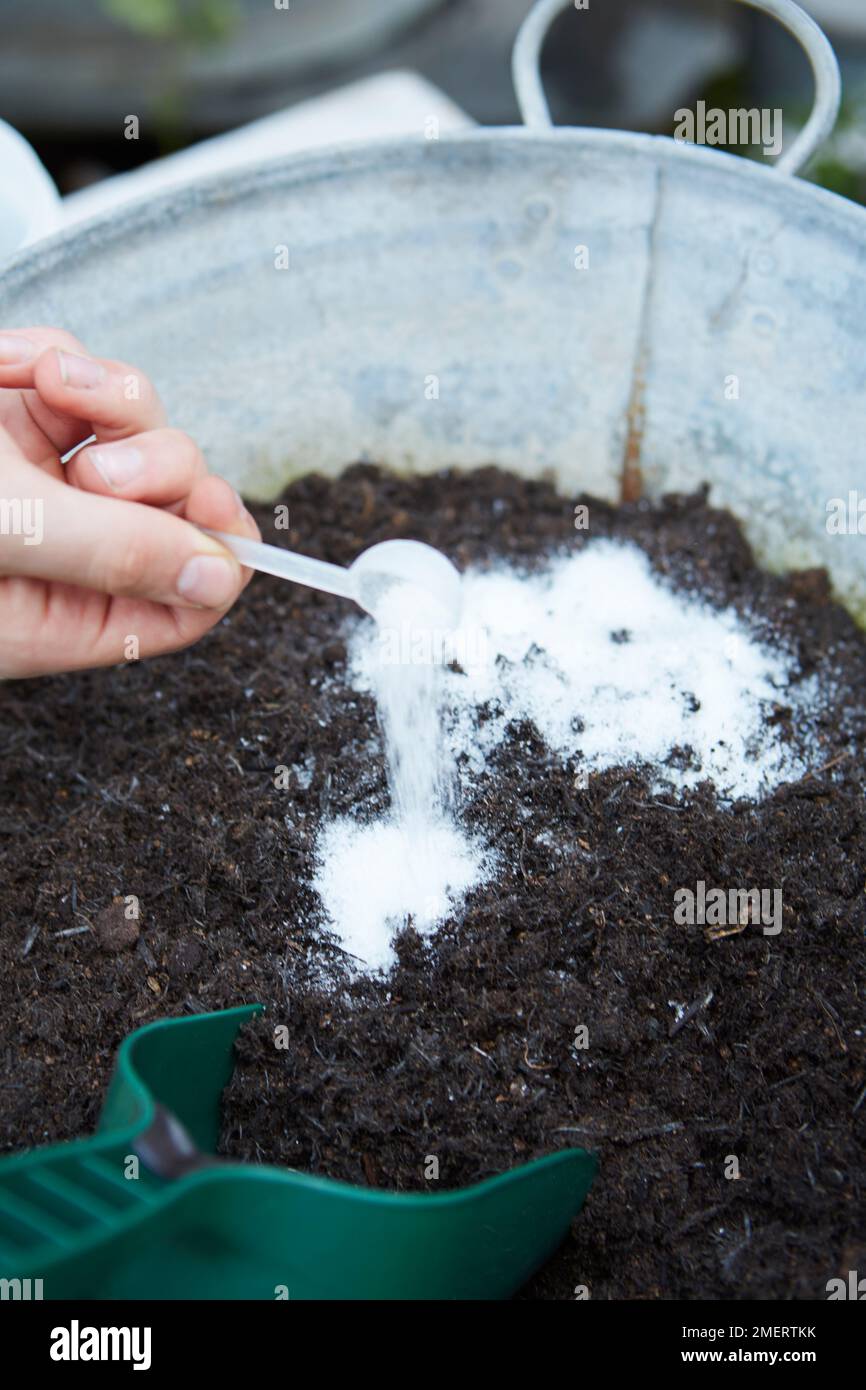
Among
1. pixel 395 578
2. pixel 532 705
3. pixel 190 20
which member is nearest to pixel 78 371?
pixel 395 578

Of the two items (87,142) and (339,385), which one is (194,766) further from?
(87,142)

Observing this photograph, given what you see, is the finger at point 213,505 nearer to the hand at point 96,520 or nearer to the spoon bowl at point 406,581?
the hand at point 96,520

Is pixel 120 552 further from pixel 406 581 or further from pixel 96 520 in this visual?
pixel 406 581

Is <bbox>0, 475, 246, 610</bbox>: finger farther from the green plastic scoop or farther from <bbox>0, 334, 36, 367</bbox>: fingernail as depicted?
the green plastic scoop

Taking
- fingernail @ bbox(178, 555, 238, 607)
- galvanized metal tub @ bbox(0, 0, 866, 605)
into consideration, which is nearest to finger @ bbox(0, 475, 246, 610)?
fingernail @ bbox(178, 555, 238, 607)

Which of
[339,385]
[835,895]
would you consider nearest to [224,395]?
[339,385]

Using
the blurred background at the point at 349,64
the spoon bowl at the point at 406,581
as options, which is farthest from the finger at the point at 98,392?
the blurred background at the point at 349,64
